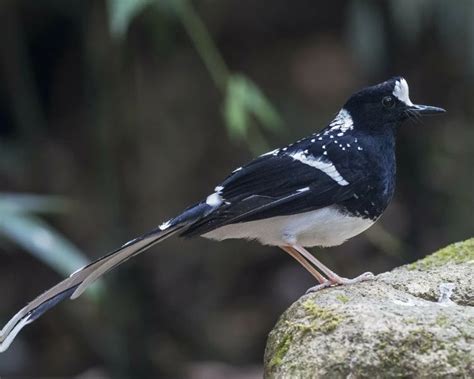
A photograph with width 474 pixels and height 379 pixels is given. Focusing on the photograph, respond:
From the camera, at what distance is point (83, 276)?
11.2 ft

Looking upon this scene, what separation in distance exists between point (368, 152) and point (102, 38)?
353cm

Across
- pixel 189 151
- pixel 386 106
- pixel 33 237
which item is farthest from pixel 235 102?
pixel 189 151

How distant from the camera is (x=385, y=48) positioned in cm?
690

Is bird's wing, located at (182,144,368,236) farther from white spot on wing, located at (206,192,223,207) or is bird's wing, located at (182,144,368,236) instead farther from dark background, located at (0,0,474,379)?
dark background, located at (0,0,474,379)

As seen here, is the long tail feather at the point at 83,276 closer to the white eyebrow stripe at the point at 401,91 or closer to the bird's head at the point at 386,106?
the bird's head at the point at 386,106

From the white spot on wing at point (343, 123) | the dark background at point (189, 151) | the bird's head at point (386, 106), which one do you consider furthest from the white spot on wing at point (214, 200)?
the dark background at point (189, 151)

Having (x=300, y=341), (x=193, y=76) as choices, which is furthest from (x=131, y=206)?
(x=300, y=341)

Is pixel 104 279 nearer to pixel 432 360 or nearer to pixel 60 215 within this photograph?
pixel 60 215

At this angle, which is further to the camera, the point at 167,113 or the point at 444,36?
the point at 167,113

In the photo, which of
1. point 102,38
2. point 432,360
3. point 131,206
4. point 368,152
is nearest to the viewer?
point 432,360

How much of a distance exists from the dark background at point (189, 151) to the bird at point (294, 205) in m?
3.13

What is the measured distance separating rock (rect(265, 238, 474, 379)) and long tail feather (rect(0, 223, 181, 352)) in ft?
1.94

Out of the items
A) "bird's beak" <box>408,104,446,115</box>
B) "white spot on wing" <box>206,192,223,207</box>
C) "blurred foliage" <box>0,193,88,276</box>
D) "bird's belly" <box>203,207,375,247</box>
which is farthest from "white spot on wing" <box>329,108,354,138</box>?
"blurred foliage" <box>0,193,88,276</box>

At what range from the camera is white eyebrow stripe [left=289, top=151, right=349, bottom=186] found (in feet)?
11.5
